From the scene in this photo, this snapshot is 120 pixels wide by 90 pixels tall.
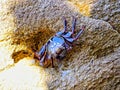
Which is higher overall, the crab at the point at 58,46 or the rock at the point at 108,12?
the rock at the point at 108,12

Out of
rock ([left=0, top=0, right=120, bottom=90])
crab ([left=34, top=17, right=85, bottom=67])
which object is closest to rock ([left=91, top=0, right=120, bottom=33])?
rock ([left=0, top=0, right=120, bottom=90])

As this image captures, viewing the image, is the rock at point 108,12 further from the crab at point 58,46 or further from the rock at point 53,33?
the crab at point 58,46

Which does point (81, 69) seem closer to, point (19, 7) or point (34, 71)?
point (34, 71)

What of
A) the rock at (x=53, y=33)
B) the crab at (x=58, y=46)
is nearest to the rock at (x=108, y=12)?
the rock at (x=53, y=33)

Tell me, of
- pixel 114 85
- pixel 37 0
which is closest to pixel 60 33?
pixel 37 0

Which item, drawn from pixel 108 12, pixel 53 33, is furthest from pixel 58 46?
pixel 108 12
